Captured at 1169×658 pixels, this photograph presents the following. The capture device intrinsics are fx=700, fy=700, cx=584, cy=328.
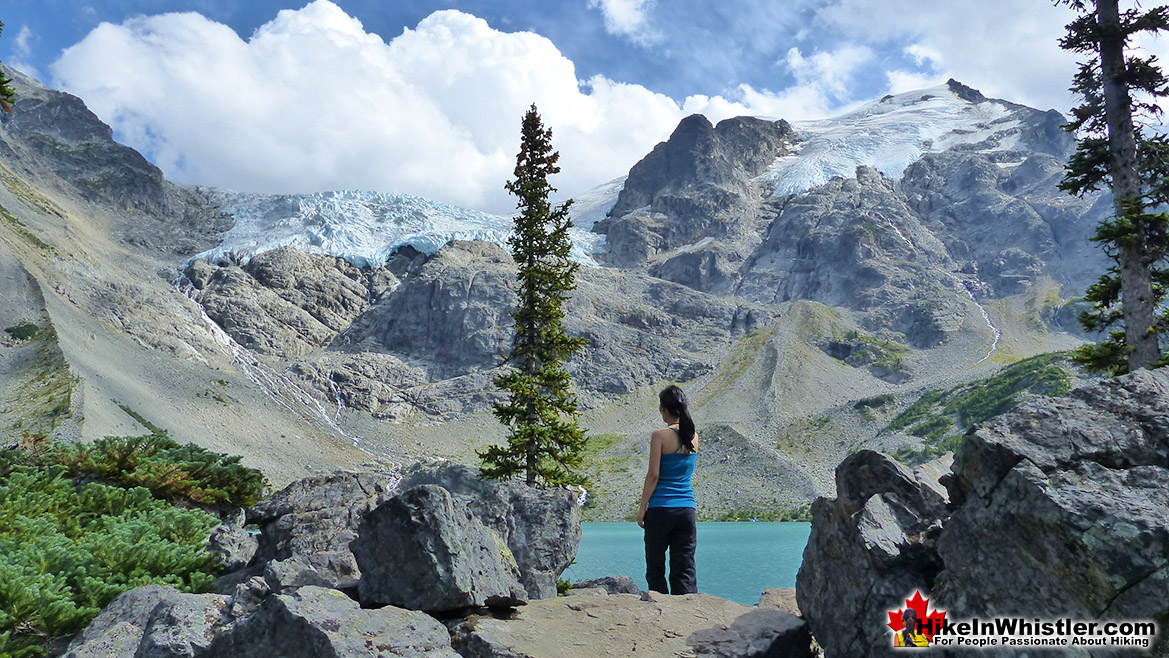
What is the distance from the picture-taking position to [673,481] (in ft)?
30.7

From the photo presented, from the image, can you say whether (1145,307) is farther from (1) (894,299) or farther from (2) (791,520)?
(1) (894,299)

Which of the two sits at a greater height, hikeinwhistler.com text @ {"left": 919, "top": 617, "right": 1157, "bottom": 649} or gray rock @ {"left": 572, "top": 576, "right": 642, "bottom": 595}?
hikeinwhistler.com text @ {"left": 919, "top": 617, "right": 1157, "bottom": 649}

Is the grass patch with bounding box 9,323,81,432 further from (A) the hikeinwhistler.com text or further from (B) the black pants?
(A) the hikeinwhistler.com text

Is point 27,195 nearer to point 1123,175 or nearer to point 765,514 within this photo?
point 765,514

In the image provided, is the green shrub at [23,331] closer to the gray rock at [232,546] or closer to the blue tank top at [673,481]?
the gray rock at [232,546]

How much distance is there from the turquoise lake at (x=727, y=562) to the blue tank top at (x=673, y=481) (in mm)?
12773

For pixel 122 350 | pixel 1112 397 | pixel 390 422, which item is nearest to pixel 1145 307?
pixel 1112 397

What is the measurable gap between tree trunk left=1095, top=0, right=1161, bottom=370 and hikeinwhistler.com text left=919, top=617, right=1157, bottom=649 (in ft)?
39.8

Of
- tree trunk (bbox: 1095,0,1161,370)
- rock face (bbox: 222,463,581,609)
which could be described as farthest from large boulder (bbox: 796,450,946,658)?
tree trunk (bbox: 1095,0,1161,370)

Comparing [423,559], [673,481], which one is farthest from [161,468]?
[673,481]

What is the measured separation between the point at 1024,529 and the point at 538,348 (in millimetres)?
18141

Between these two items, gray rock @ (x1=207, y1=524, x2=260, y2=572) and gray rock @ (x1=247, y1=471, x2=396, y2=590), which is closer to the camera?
gray rock @ (x1=247, y1=471, x2=396, y2=590)

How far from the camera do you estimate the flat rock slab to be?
713 cm

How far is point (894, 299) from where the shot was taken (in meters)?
195
